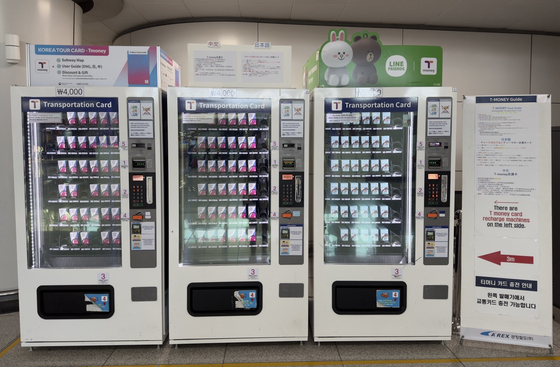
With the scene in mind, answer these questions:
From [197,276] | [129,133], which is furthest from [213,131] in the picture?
[197,276]

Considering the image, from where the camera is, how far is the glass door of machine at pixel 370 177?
3078 mm

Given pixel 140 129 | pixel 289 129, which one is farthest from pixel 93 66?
pixel 289 129

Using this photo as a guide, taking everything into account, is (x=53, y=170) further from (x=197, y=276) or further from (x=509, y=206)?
(x=509, y=206)

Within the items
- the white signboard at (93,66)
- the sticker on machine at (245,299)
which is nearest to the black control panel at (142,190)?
the white signboard at (93,66)

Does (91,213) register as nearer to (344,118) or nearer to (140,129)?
(140,129)

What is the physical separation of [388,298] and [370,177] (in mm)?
1031

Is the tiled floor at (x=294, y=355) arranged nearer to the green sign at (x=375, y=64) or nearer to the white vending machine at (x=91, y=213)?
the white vending machine at (x=91, y=213)

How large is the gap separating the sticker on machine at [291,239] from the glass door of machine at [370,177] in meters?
0.27

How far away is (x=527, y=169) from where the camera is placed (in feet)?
10.3

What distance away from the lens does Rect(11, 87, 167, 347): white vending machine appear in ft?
9.75

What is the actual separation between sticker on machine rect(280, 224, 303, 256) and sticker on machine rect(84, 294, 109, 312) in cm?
146

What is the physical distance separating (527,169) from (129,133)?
325 cm

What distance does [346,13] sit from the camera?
17.9ft

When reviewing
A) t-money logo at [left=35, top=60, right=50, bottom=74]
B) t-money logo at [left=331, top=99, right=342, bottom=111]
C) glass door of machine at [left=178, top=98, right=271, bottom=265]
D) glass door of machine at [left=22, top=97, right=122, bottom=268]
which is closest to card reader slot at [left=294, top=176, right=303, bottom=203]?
glass door of machine at [left=178, top=98, right=271, bottom=265]
